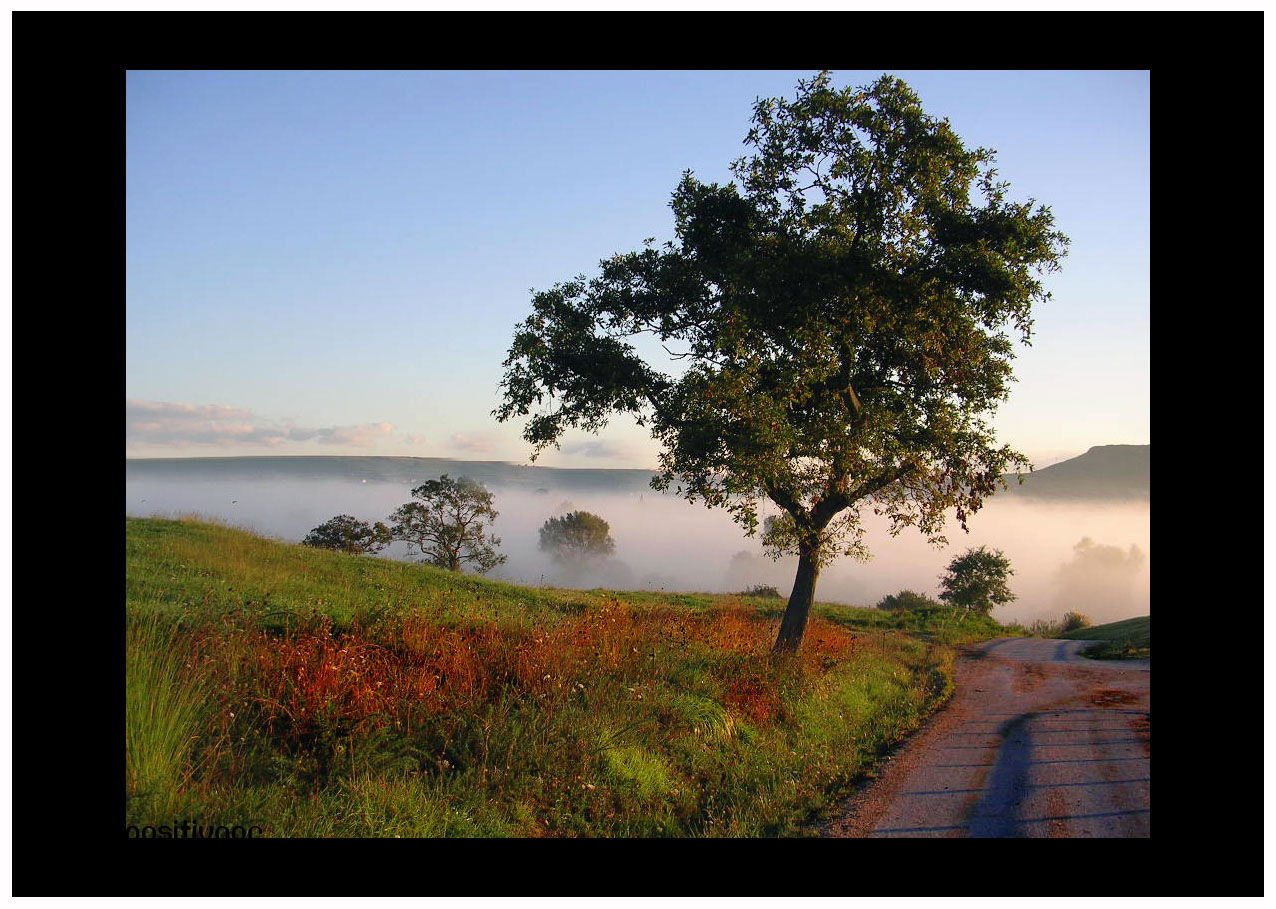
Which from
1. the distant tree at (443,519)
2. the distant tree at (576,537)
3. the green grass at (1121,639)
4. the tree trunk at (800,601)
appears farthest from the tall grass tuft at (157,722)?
the distant tree at (576,537)

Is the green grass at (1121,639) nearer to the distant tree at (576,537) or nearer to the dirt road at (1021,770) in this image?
the dirt road at (1021,770)

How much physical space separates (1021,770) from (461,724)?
8.03m

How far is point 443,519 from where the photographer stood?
45562 millimetres

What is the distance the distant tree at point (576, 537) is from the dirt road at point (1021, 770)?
257 ft

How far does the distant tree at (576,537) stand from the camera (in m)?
93.4

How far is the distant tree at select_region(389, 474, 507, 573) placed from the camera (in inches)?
1764

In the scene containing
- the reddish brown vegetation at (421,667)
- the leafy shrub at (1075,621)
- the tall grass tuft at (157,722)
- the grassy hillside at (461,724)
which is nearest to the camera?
the tall grass tuft at (157,722)

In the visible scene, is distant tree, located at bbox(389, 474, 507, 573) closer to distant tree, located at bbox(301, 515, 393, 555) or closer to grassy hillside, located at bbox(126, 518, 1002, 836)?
distant tree, located at bbox(301, 515, 393, 555)

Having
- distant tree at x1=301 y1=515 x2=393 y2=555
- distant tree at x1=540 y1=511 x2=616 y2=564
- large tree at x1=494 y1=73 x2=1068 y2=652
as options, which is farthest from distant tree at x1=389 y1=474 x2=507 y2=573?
distant tree at x1=540 y1=511 x2=616 y2=564

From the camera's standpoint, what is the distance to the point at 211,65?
6223 millimetres

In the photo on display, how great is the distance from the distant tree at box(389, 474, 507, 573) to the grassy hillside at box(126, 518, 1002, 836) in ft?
104

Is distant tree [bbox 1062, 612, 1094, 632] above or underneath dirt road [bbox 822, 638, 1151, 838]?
underneath

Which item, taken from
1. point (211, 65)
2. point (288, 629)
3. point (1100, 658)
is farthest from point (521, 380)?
point (1100, 658)

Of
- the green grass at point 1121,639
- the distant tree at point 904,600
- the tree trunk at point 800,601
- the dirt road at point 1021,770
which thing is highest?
the tree trunk at point 800,601
